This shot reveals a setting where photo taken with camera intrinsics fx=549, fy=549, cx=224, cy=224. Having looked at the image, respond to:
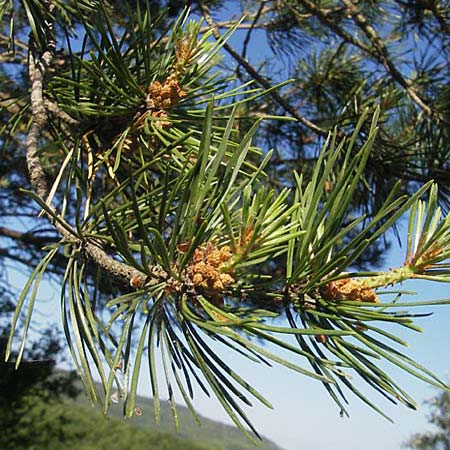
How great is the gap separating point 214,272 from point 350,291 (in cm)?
6

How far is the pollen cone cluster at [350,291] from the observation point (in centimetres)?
24

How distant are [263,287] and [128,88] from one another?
16 centimetres

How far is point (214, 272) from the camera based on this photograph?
23 cm

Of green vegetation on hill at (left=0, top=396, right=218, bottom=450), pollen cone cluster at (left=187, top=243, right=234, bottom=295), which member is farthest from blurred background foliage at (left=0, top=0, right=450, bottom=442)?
green vegetation on hill at (left=0, top=396, right=218, bottom=450)

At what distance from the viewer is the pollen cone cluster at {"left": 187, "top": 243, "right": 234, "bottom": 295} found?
23 centimetres

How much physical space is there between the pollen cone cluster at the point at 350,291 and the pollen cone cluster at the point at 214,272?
0.15 ft

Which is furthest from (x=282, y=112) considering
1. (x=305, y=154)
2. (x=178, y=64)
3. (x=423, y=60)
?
(x=178, y=64)

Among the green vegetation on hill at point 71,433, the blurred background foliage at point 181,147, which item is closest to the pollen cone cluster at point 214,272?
the blurred background foliage at point 181,147

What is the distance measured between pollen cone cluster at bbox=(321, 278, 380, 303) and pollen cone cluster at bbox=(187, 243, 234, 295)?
0.15 feet

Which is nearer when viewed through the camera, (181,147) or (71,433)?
(181,147)

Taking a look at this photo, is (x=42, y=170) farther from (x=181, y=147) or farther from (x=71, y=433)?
(x=71, y=433)

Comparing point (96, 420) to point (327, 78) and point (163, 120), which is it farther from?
point (163, 120)

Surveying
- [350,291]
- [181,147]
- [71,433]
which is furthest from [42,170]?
[71,433]

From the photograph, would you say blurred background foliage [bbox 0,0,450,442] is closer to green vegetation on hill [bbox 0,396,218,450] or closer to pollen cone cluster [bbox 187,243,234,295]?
pollen cone cluster [bbox 187,243,234,295]
